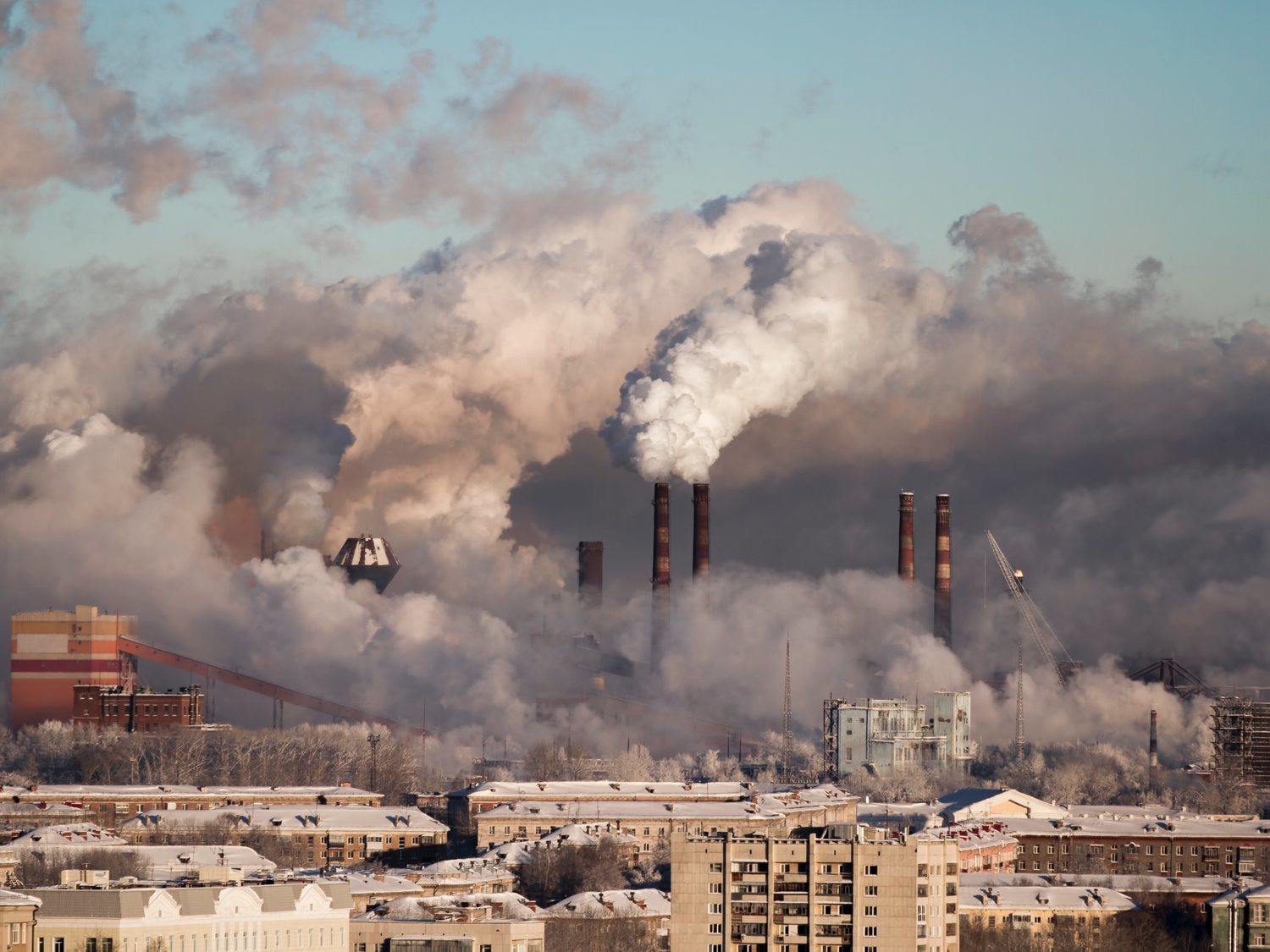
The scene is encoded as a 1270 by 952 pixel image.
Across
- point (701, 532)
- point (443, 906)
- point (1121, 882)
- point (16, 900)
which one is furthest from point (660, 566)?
point (16, 900)

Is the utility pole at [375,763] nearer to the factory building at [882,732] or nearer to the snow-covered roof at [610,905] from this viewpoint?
the factory building at [882,732]

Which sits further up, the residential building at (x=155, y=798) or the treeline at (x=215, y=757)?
the treeline at (x=215, y=757)

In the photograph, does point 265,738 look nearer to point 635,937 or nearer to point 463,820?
point 463,820

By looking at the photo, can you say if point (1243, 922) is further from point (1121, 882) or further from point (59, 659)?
point (59, 659)

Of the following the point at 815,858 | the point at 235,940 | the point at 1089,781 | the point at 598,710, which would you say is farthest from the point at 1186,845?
the point at 235,940

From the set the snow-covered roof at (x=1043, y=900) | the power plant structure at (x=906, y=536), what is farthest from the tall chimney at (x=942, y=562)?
the snow-covered roof at (x=1043, y=900)

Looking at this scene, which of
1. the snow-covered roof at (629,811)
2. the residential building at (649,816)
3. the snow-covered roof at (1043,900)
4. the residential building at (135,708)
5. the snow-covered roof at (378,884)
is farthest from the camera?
the residential building at (135,708)
